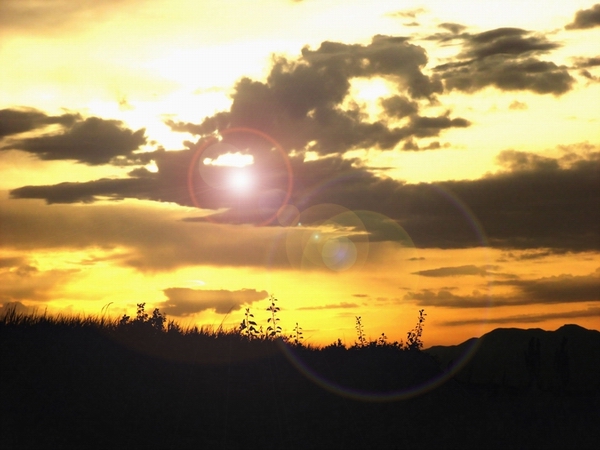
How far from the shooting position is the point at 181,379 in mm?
16312

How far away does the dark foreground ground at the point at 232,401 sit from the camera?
1398cm

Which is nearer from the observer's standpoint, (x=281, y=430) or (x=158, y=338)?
(x=281, y=430)

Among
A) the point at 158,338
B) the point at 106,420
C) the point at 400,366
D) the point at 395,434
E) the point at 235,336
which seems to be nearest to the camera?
the point at 106,420

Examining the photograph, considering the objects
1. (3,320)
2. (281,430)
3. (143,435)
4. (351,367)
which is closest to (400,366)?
(351,367)

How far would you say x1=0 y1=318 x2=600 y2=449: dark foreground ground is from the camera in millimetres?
13984

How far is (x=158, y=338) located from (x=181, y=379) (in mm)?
1938

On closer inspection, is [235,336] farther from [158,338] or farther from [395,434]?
[395,434]

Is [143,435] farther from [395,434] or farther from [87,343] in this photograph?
[395,434]

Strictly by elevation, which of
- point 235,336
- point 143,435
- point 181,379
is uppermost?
point 235,336

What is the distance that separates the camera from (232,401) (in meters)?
16.1

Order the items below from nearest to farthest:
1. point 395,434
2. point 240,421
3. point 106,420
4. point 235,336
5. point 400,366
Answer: point 106,420
point 240,421
point 395,434
point 235,336
point 400,366

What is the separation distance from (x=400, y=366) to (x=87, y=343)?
9.17m

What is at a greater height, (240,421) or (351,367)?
(351,367)

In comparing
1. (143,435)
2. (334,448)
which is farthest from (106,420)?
→ (334,448)
